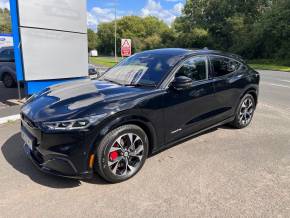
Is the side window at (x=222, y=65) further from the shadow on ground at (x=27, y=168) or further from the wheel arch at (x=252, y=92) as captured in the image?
the shadow on ground at (x=27, y=168)

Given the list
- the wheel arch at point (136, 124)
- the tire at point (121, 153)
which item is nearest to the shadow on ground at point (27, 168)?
the tire at point (121, 153)

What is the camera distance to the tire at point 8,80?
10212mm

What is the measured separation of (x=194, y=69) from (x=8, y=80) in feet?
28.1

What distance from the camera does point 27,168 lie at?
145 inches

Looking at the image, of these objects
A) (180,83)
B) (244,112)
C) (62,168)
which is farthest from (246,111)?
(62,168)

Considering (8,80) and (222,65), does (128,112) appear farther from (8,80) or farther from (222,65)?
(8,80)

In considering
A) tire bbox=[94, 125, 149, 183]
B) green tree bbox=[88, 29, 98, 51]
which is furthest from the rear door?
green tree bbox=[88, 29, 98, 51]

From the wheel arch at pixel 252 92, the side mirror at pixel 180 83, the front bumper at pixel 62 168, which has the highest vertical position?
the side mirror at pixel 180 83

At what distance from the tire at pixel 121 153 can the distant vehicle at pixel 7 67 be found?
809 centimetres

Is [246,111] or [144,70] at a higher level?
[144,70]

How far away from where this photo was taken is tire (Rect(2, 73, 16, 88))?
1021 cm

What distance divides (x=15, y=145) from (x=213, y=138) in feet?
11.2

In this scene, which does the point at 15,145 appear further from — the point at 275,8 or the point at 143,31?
the point at 143,31

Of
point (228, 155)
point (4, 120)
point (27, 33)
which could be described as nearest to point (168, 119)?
point (228, 155)
